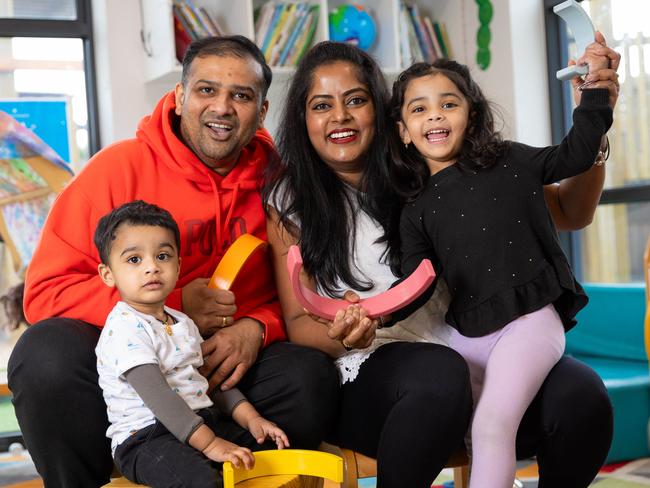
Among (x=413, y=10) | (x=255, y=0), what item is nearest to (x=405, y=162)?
(x=255, y=0)

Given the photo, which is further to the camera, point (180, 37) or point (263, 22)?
point (263, 22)

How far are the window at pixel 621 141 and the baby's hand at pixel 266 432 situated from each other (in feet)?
8.11

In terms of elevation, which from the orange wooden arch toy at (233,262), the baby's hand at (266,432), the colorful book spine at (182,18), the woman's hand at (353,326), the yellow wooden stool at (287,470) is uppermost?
the colorful book spine at (182,18)

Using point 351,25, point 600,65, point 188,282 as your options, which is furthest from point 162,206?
point 351,25

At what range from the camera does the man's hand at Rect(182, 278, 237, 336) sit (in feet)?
5.82

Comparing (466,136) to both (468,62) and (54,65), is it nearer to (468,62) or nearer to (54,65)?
(468,62)

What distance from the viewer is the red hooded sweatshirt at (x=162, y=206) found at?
5.97 feet

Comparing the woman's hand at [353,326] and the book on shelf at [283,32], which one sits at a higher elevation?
the book on shelf at [283,32]

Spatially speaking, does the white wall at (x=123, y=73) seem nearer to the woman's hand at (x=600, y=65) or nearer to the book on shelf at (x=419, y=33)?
the book on shelf at (x=419, y=33)

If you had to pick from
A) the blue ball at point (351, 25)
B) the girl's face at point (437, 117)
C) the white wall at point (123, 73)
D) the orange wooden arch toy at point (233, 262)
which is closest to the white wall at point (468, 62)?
the white wall at point (123, 73)

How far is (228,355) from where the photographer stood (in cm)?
177

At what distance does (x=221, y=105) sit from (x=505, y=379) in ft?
2.84

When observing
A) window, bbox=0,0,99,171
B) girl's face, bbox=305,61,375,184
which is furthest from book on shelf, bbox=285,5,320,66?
girl's face, bbox=305,61,375,184

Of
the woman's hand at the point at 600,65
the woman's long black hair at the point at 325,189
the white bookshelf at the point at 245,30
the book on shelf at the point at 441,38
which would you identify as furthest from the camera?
the book on shelf at the point at 441,38
